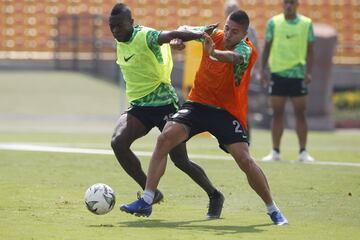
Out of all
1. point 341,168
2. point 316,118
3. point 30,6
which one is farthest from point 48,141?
point 30,6

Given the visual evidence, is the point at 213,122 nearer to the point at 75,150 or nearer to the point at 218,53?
the point at 218,53

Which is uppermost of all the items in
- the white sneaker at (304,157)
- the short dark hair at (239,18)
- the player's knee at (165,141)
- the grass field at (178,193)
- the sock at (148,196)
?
the short dark hair at (239,18)

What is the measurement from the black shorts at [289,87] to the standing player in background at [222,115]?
6.38 m

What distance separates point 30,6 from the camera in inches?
1237

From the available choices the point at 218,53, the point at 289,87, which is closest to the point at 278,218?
the point at 218,53

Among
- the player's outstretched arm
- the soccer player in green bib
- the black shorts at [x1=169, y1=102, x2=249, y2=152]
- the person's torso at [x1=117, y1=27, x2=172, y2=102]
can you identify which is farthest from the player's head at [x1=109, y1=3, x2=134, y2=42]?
the black shorts at [x1=169, y1=102, x2=249, y2=152]

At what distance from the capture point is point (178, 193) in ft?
39.5

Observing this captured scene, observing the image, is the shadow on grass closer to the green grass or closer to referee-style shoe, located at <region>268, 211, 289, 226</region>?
the green grass

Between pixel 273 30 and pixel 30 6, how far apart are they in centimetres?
1611

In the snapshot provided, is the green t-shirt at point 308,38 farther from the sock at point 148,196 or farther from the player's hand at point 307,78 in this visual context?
the sock at point 148,196

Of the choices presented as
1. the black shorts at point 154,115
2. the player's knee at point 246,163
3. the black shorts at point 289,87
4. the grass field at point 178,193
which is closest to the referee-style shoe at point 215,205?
the grass field at point 178,193

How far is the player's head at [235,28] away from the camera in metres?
9.65

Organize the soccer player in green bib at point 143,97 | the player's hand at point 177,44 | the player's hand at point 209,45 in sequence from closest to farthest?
1. the player's hand at point 209,45
2. the player's hand at point 177,44
3. the soccer player in green bib at point 143,97

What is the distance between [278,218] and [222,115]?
1075 millimetres
